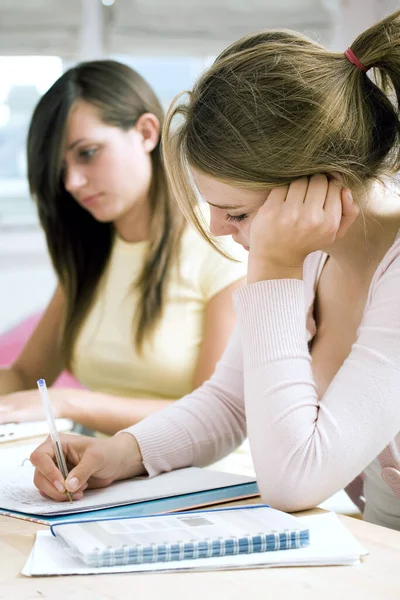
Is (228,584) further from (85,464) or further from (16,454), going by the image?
(16,454)

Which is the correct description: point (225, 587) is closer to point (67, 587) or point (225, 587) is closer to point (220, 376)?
point (67, 587)

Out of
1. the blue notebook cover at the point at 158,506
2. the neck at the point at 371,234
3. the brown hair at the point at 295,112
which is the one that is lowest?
the blue notebook cover at the point at 158,506

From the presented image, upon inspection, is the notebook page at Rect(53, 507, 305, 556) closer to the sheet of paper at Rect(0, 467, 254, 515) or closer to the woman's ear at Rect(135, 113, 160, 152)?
the sheet of paper at Rect(0, 467, 254, 515)

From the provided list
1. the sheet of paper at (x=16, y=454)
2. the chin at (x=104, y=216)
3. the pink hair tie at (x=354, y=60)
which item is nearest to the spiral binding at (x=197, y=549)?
the sheet of paper at (x=16, y=454)

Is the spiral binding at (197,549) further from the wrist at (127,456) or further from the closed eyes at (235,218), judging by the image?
the closed eyes at (235,218)

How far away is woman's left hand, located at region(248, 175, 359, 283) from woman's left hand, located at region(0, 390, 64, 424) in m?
0.59

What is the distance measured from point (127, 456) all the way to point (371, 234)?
46 cm

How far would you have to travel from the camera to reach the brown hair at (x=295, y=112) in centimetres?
101

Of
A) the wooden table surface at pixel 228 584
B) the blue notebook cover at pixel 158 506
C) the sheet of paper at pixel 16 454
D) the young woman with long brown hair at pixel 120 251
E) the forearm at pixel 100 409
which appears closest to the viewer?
the wooden table surface at pixel 228 584

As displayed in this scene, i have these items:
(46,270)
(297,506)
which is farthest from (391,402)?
(46,270)

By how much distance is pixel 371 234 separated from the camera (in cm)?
117

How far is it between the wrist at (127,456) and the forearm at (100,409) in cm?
42

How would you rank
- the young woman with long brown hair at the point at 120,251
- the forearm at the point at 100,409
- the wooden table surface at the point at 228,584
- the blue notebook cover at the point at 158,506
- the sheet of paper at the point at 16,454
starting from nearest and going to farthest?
1. the wooden table surface at the point at 228,584
2. the blue notebook cover at the point at 158,506
3. the sheet of paper at the point at 16,454
4. the forearm at the point at 100,409
5. the young woman with long brown hair at the point at 120,251

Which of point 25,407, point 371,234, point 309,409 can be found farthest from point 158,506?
point 25,407
